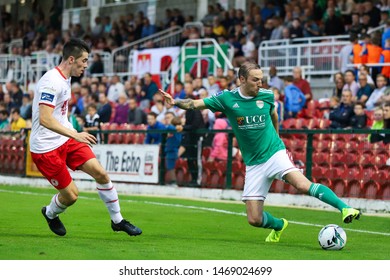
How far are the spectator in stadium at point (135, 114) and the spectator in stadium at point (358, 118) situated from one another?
7290mm

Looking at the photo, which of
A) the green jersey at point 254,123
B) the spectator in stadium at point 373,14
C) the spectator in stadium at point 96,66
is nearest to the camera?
the green jersey at point 254,123

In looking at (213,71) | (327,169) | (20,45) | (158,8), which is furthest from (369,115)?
(20,45)

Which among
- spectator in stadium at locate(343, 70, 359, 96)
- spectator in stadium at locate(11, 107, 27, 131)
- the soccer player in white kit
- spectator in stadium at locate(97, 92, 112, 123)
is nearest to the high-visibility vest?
spectator in stadium at locate(343, 70, 359, 96)

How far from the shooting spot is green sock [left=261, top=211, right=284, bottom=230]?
1223cm

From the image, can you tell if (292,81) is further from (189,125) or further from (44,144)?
(44,144)

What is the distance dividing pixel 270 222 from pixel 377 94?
10026 millimetres

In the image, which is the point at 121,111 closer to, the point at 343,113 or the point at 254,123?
the point at 343,113

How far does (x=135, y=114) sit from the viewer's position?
2650 centimetres

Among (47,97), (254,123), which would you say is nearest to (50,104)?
(47,97)

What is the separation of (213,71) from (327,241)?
59.9 ft

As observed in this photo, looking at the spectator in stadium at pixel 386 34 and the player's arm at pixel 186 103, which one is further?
the spectator in stadium at pixel 386 34

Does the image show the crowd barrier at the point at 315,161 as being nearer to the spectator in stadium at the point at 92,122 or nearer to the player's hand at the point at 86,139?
the spectator in stadium at the point at 92,122

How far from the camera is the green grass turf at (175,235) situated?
35.1 feet

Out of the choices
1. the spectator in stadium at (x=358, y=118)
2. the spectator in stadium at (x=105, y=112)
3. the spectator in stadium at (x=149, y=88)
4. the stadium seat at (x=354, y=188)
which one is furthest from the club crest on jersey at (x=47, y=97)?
the spectator in stadium at (x=149, y=88)
